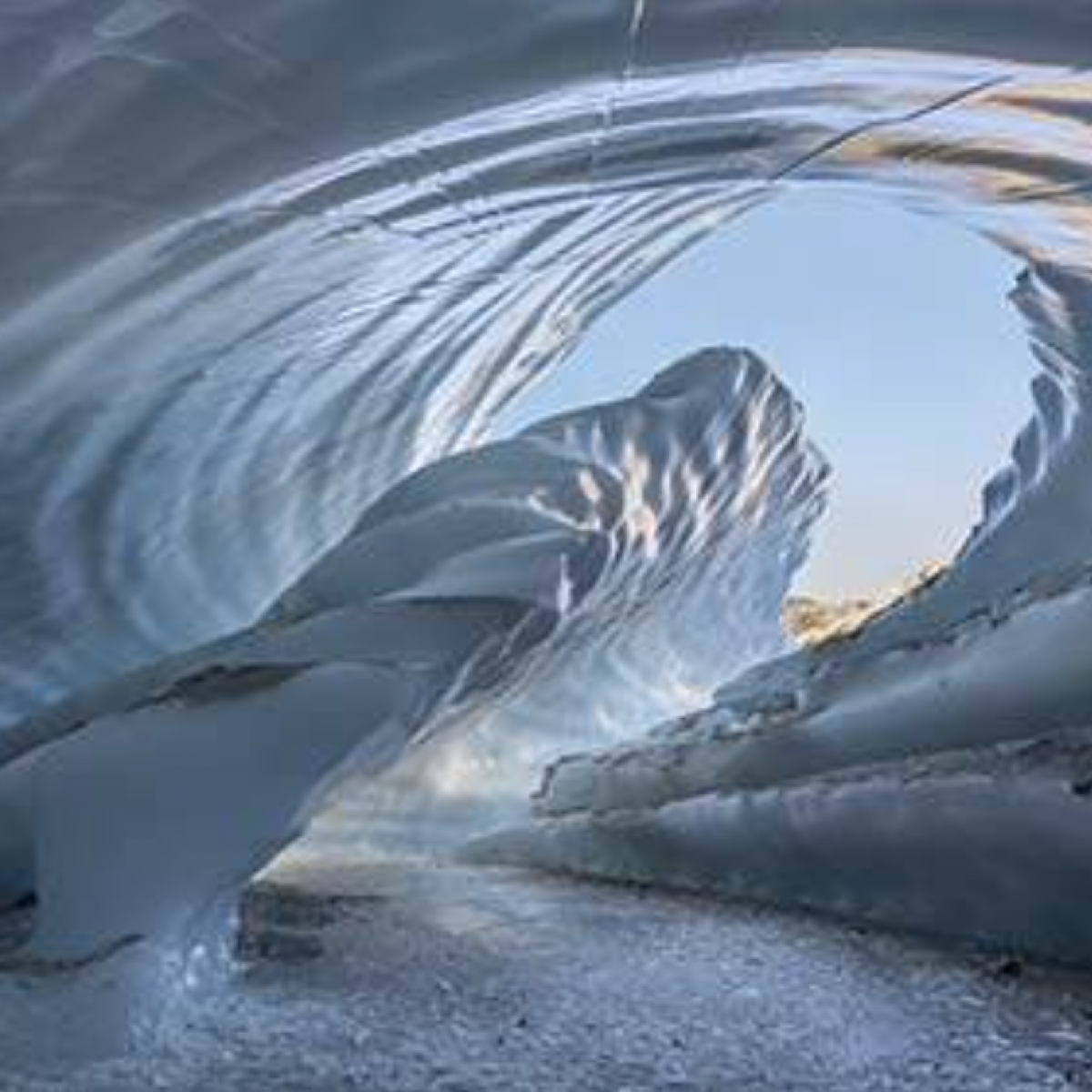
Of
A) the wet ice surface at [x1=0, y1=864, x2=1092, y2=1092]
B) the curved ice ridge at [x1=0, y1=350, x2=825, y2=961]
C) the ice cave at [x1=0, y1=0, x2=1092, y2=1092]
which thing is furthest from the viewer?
the curved ice ridge at [x1=0, y1=350, x2=825, y2=961]

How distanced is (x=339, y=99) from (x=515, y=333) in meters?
1.14

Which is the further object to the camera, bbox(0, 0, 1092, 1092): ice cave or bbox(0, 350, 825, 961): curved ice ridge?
bbox(0, 350, 825, 961): curved ice ridge

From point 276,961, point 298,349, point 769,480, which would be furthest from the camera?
point 769,480

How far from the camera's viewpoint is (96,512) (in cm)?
193

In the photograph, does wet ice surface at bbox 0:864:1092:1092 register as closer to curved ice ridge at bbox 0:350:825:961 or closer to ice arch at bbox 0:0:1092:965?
curved ice ridge at bbox 0:350:825:961

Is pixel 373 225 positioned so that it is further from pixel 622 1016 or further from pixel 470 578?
pixel 622 1016

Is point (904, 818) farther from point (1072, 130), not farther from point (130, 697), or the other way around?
point (130, 697)

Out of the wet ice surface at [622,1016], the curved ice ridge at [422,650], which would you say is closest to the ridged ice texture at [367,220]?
the curved ice ridge at [422,650]

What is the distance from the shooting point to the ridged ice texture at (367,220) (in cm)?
108

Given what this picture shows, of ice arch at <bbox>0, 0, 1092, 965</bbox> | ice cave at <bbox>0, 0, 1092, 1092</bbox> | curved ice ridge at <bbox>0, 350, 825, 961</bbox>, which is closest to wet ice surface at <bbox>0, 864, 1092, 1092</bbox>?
ice cave at <bbox>0, 0, 1092, 1092</bbox>

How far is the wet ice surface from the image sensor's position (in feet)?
2.82

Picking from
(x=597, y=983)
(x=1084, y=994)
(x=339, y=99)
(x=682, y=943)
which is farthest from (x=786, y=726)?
(x=339, y=99)

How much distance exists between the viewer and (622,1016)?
1007 millimetres

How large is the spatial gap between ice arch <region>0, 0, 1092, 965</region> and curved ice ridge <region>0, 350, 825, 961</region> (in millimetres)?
182
